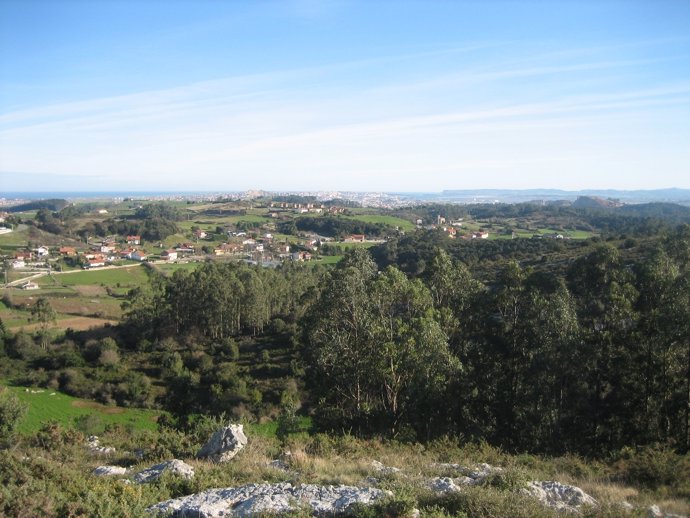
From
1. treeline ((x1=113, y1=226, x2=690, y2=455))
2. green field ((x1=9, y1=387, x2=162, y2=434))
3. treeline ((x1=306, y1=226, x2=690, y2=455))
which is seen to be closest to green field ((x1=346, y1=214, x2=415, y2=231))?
green field ((x1=9, y1=387, x2=162, y2=434))

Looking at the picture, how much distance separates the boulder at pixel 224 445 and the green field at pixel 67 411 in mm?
19125

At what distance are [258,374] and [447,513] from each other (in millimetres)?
27815

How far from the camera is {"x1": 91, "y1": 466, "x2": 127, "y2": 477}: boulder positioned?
9086 mm

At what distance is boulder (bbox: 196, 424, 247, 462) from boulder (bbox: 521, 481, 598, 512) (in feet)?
18.8

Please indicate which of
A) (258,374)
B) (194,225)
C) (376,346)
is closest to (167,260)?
(194,225)

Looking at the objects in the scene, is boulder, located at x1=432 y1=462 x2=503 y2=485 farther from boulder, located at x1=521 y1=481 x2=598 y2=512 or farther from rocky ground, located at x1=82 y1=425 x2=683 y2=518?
boulder, located at x1=521 y1=481 x2=598 y2=512

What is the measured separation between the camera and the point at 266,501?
281 inches

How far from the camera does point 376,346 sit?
15.4 metres

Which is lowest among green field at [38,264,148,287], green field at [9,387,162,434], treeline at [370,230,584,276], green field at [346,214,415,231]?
green field at [9,387,162,434]

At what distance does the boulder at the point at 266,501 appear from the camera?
6906 mm

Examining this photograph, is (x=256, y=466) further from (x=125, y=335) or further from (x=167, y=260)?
(x=167, y=260)

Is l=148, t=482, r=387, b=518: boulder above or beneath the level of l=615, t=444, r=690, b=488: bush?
above

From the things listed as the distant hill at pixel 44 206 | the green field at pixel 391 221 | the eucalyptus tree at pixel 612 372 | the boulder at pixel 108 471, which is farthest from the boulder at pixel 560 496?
the distant hill at pixel 44 206

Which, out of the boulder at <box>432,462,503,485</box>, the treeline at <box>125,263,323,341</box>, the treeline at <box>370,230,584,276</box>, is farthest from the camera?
the treeline at <box>370,230,584,276</box>
